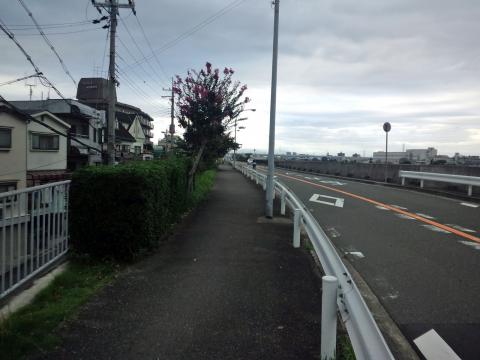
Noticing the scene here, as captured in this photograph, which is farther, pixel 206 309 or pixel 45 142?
pixel 45 142

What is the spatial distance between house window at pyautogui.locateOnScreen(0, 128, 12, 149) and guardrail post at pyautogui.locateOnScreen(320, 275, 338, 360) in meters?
26.8

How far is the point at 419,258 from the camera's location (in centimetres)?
646

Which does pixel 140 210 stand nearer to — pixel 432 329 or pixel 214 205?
pixel 432 329

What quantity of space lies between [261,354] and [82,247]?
369cm

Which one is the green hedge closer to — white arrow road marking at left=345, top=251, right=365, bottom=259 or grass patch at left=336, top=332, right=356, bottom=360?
grass patch at left=336, top=332, right=356, bottom=360

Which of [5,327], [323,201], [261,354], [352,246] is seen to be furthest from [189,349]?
[323,201]

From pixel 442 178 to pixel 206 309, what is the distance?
15035mm

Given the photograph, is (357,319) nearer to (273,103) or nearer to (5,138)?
(273,103)

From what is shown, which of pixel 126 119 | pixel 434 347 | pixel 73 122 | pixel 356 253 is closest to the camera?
pixel 434 347

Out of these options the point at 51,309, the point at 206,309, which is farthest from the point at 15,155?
the point at 206,309

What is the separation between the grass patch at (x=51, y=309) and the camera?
333 cm

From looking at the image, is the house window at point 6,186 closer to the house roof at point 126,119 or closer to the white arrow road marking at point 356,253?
the white arrow road marking at point 356,253

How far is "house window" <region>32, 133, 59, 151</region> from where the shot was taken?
90.6 feet

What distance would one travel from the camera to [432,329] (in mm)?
3852
